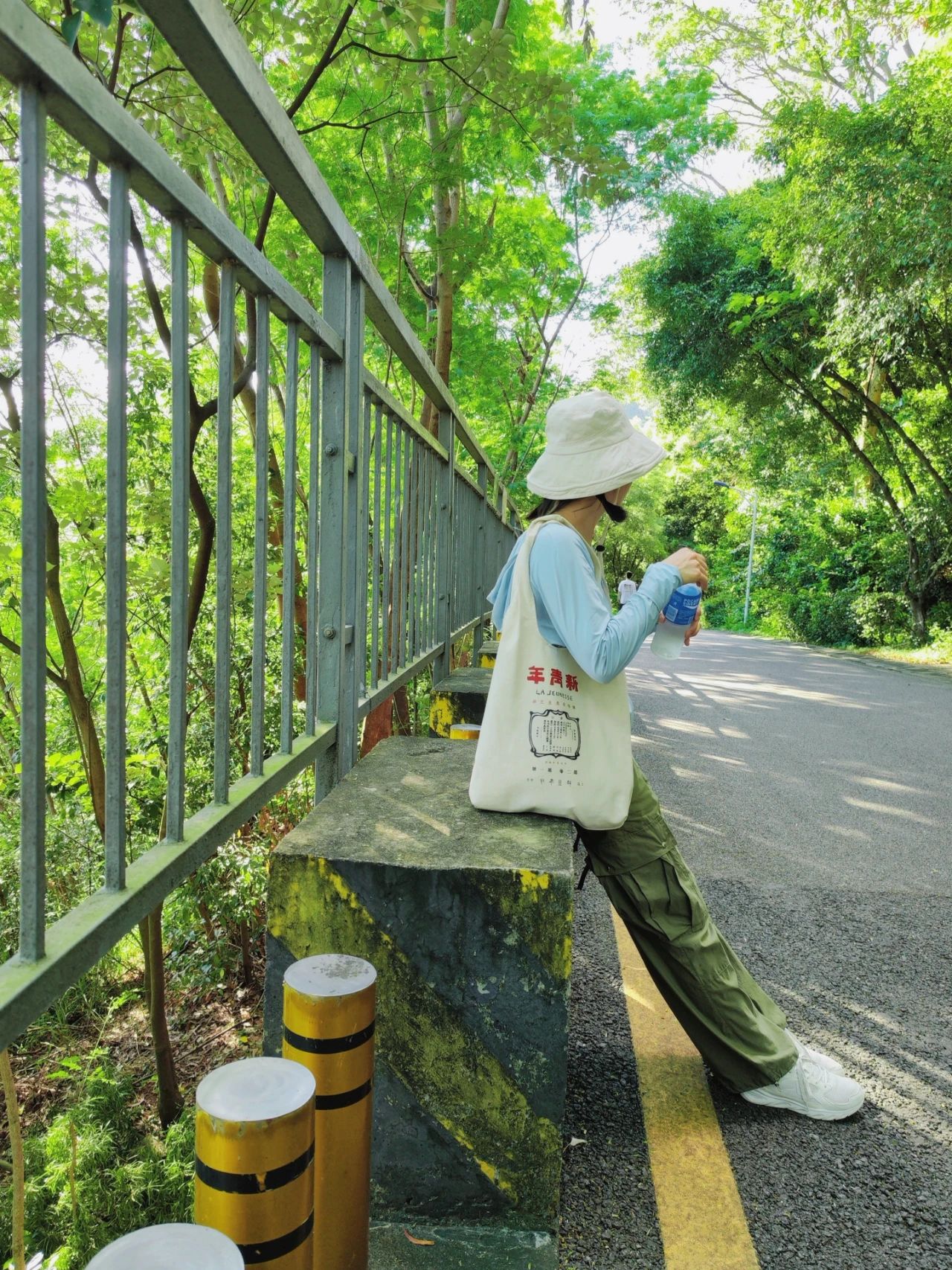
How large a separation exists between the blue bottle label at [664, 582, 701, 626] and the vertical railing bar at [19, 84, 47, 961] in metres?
1.75

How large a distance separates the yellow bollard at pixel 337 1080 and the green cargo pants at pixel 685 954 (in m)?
1.11

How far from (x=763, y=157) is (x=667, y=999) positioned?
1881 centimetres

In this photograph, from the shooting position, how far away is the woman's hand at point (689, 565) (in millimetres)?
2430

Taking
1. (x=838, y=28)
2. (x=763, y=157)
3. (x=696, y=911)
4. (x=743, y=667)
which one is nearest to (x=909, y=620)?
(x=743, y=667)

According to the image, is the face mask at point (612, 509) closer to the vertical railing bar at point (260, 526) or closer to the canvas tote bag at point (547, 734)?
the canvas tote bag at point (547, 734)

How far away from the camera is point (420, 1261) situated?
1.85 m

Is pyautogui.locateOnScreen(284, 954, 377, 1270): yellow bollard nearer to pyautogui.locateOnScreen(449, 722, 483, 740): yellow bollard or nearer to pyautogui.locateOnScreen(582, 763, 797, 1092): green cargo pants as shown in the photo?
pyautogui.locateOnScreen(582, 763, 797, 1092): green cargo pants

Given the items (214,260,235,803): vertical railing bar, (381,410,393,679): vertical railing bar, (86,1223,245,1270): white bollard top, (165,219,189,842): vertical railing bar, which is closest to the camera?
(86,1223,245,1270): white bollard top

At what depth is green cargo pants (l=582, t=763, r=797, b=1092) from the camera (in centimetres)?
242

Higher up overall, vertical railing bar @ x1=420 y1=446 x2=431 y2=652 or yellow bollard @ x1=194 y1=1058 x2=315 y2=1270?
vertical railing bar @ x1=420 y1=446 x2=431 y2=652

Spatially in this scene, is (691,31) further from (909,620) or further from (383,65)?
(383,65)

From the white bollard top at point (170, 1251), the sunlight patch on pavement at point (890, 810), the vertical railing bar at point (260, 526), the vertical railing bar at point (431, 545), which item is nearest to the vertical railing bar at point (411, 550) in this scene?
the vertical railing bar at point (431, 545)

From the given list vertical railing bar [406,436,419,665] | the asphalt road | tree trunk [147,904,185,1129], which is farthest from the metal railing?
the asphalt road

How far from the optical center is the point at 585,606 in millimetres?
2215
